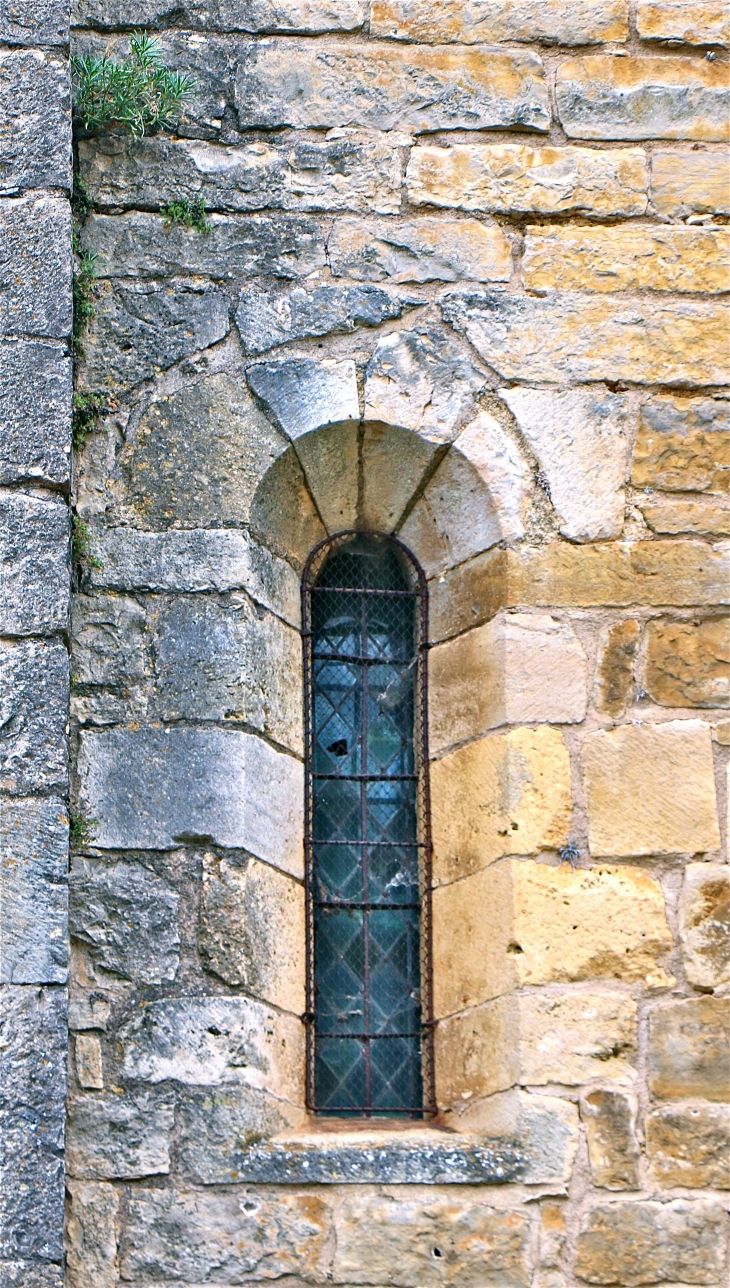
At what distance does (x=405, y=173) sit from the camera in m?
4.07

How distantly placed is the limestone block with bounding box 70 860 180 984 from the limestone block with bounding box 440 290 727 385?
5.23ft

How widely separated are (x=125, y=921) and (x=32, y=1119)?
1.91 feet

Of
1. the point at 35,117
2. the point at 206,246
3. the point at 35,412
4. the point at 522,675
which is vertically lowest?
the point at 522,675

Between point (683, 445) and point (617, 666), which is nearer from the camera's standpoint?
point (617, 666)

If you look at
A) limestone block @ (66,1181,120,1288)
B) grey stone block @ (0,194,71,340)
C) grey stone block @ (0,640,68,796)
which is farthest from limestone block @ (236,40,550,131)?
limestone block @ (66,1181,120,1288)

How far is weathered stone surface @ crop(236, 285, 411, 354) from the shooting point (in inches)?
155

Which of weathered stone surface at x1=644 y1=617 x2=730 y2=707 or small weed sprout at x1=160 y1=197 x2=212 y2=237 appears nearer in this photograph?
weathered stone surface at x1=644 y1=617 x2=730 y2=707

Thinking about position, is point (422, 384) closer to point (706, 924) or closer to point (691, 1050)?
point (706, 924)

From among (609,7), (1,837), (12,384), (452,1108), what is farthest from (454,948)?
(609,7)

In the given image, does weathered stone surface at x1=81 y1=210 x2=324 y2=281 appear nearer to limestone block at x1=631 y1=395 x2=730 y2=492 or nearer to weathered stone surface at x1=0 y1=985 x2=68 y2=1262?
limestone block at x1=631 y1=395 x2=730 y2=492

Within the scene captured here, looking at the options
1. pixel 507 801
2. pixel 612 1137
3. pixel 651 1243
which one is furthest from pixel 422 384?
pixel 651 1243

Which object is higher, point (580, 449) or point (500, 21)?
point (500, 21)

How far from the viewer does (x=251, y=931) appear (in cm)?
356

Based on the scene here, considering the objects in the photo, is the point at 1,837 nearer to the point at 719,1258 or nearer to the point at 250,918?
the point at 250,918
